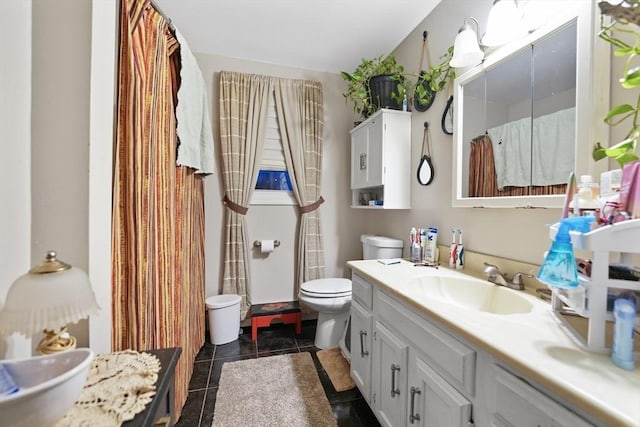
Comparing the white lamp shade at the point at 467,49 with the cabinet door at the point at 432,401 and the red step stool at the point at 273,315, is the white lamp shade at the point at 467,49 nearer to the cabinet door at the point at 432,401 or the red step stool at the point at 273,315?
the cabinet door at the point at 432,401

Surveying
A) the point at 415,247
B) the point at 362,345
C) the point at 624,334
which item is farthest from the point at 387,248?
the point at 624,334

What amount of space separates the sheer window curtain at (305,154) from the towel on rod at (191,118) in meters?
0.83

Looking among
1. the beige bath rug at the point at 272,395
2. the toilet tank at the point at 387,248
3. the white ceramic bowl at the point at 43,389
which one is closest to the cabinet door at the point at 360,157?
the toilet tank at the point at 387,248

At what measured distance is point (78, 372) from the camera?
1.64 ft

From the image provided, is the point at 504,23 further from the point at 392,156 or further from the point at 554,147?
the point at 392,156

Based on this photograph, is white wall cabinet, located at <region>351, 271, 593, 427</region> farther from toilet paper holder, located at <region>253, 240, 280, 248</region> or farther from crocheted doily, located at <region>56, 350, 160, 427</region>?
toilet paper holder, located at <region>253, 240, 280, 248</region>

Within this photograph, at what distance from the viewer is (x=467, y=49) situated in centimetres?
131

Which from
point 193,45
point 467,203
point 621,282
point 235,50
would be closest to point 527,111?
point 467,203

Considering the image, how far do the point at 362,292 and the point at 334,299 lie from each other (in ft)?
1.86

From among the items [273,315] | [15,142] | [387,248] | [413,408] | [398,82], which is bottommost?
[273,315]

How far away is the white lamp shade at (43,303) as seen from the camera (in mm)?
556

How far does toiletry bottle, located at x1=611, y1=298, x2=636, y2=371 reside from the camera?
55 centimetres

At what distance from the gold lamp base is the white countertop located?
40.4 inches

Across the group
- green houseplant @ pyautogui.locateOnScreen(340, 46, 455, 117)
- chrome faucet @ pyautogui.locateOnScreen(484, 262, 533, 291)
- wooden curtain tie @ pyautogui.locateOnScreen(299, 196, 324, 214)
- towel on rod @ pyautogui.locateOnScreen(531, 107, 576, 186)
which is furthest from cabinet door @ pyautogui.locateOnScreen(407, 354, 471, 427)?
wooden curtain tie @ pyautogui.locateOnScreen(299, 196, 324, 214)
